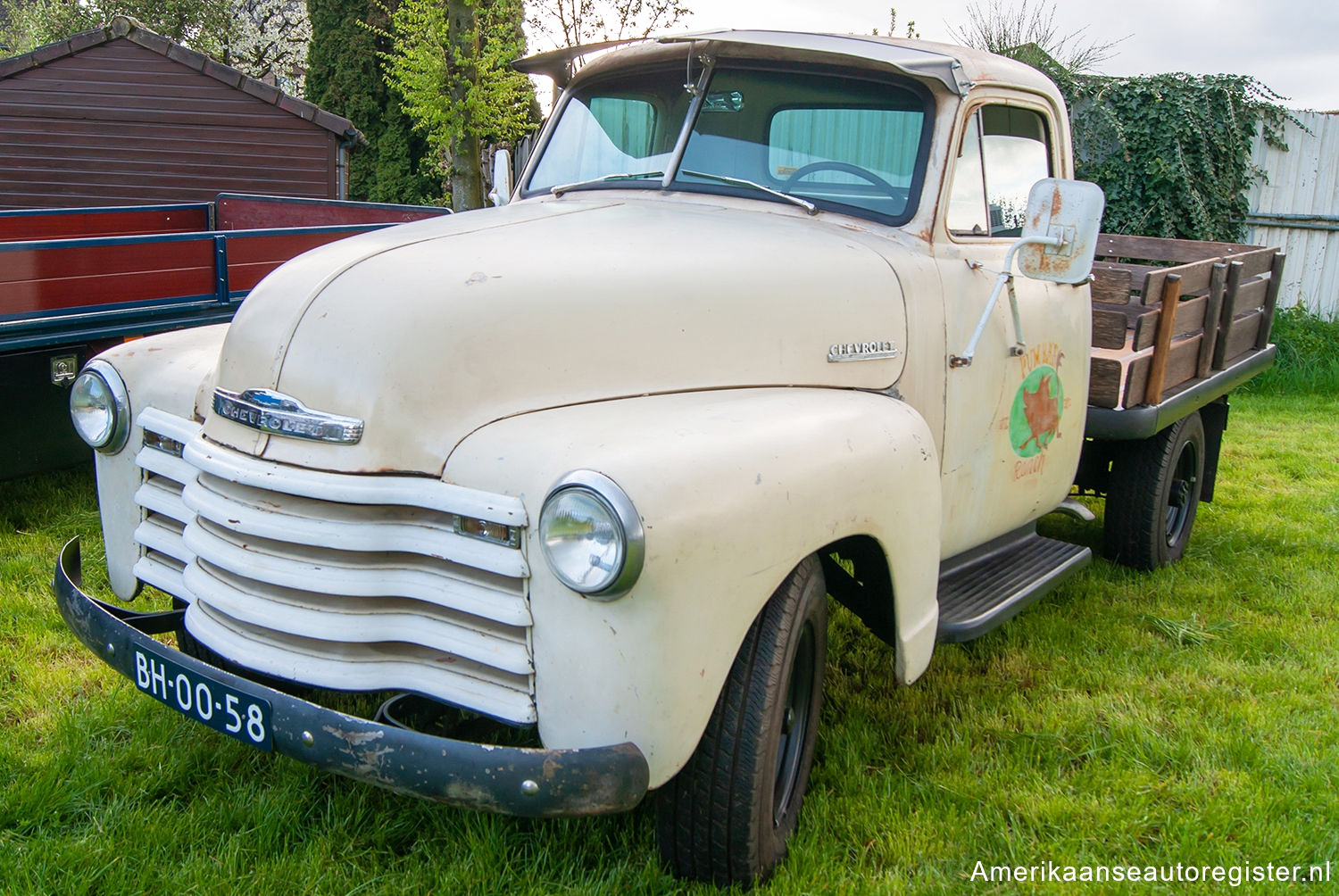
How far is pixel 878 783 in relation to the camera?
2797 millimetres

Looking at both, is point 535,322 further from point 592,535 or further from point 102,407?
point 102,407

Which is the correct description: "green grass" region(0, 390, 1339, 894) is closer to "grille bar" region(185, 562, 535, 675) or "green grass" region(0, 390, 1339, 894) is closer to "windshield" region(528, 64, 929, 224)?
"grille bar" region(185, 562, 535, 675)

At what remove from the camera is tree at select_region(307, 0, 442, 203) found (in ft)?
52.1

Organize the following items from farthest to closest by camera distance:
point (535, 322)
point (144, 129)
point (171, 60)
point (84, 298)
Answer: point (144, 129) → point (171, 60) → point (84, 298) → point (535, 322)

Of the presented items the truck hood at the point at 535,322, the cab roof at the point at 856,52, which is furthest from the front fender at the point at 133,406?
the cab roof at the point at 856,52

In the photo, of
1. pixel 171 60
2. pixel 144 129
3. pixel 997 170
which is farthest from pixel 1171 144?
pixel 144 129

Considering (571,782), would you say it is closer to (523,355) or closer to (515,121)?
(523,355)

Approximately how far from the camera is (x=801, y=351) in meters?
2.62

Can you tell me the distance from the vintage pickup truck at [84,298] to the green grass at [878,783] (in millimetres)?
852

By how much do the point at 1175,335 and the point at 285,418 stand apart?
3.57 meters

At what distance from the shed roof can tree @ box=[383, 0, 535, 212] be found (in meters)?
1.65

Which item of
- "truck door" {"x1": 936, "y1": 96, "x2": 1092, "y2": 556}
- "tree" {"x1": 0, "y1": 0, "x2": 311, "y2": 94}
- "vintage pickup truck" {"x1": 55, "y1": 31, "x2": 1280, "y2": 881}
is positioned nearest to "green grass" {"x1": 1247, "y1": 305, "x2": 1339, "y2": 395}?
"truck door" {"x1": 936, "y1": 96, "x2": 1092, "y2": 556}

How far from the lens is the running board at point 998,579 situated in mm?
2893

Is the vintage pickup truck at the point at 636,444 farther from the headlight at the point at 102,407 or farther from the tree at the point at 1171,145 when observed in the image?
the tree at the point at 1171,145
